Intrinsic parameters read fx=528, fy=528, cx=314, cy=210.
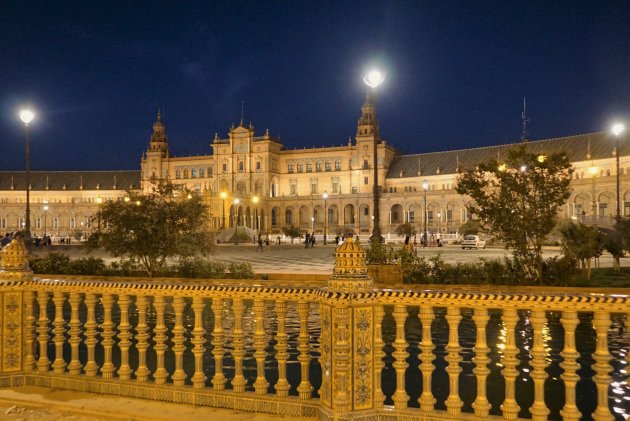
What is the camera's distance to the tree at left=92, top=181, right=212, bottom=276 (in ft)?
65.6

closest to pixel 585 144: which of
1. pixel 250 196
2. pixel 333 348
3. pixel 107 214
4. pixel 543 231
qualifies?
pixel 250 196

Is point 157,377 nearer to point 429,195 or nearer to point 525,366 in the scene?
point 525,366

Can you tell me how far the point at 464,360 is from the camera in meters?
9.01

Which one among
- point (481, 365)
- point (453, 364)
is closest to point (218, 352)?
point (453, 364)

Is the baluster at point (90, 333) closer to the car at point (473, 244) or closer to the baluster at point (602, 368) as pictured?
the baluster at point (602, 368)

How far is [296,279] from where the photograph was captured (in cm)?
1945

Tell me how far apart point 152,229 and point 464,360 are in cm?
1405

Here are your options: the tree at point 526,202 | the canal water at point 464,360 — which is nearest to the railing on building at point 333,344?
the canal water at point 464,360

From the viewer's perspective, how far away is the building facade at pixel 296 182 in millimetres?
85250

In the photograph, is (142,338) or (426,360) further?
(142,338)

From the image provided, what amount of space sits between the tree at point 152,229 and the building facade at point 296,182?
2155 inches

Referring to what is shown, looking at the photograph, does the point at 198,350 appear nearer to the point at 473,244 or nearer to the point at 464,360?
the point at 464,360

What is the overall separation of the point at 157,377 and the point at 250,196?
83033mm

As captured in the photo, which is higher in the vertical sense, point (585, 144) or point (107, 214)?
point (585, 144)
